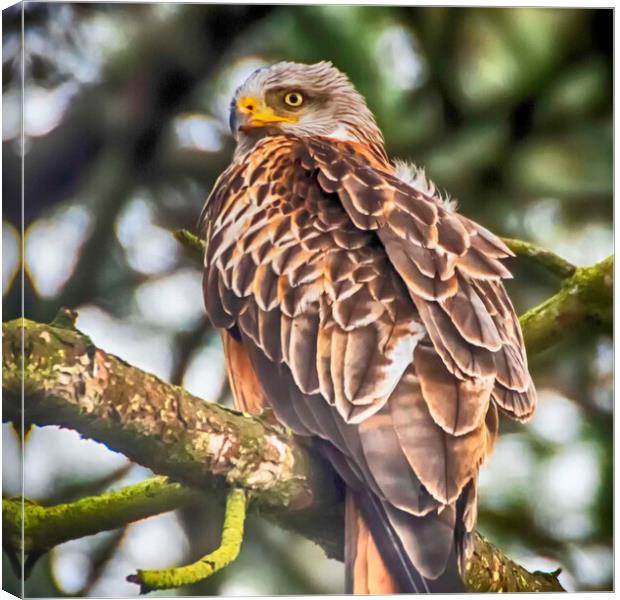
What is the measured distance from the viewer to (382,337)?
3.42 m

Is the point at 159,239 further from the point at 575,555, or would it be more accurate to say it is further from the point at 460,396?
the point at 575,555

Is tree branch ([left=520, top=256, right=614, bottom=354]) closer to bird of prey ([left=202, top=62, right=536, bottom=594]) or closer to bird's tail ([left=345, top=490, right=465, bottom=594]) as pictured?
bird of prey ([left=202, top=62, right=536, bottom=594])

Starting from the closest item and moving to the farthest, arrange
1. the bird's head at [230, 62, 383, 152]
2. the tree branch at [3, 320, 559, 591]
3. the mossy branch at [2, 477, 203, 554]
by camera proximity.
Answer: the tree branch at [3, 320, 559, 591] → the mossy branch at [2, 477, 203, 554] → the bird's head at [230, 62, 383, 152]

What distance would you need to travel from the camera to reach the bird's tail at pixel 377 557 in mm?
3330

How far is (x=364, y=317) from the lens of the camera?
342cm

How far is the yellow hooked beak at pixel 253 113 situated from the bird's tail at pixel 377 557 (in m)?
0.99

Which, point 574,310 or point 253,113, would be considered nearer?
point 253,113

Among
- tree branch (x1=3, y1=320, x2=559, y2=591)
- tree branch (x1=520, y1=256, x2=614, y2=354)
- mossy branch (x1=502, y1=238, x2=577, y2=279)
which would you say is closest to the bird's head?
mossy branch (x1=502, y1=238, x2=577, y2=279)

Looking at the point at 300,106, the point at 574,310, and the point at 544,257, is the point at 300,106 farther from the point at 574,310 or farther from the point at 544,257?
the point at 574,310

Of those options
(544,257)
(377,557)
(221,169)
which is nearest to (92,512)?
(377,557)

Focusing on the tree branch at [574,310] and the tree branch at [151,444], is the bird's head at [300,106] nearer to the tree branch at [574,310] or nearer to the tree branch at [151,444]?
the tree branch at [574,310]

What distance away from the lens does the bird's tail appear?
333 centimetres

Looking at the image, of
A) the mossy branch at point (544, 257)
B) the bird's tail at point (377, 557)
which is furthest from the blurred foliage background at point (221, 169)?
the bird's tail at point (377, 557)

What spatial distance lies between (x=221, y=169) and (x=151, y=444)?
777mm
